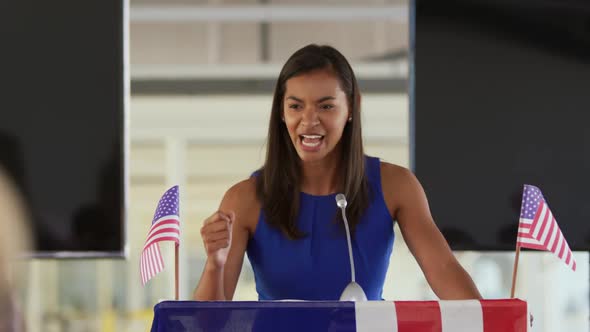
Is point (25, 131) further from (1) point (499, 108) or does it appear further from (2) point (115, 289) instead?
(2) point (115, 289)

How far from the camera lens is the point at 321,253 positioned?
96.7 inches

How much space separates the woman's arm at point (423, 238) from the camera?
2379mm

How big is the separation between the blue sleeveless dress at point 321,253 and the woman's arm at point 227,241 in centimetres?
4

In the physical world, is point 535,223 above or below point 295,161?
below

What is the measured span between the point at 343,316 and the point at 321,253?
0.63 meters

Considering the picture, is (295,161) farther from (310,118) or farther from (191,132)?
(191,132)

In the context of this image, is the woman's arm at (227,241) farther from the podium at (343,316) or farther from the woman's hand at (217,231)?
the podium at (343,316)

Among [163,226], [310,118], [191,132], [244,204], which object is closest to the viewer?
[163,226]

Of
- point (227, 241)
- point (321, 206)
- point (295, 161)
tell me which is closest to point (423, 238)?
point (321, 206)

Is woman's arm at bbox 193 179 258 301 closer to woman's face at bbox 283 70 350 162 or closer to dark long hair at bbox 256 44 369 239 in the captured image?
dark long hair at bbox 256 44 369 239

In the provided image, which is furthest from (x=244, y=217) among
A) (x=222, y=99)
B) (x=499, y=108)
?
(x=222, y=99)

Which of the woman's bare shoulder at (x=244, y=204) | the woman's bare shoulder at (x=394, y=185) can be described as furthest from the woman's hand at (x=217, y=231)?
the woman's bare shoulder at (x=394, y=185)

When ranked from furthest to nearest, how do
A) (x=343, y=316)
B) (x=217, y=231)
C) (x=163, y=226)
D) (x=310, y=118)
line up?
(x=310, y=118)
(x=163, y=226)
(x=217, y=231)
(x=343, y=316)

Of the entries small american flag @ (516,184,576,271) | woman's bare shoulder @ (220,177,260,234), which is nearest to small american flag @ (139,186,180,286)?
woman's bare shoulder @ (220,177,260,234)
